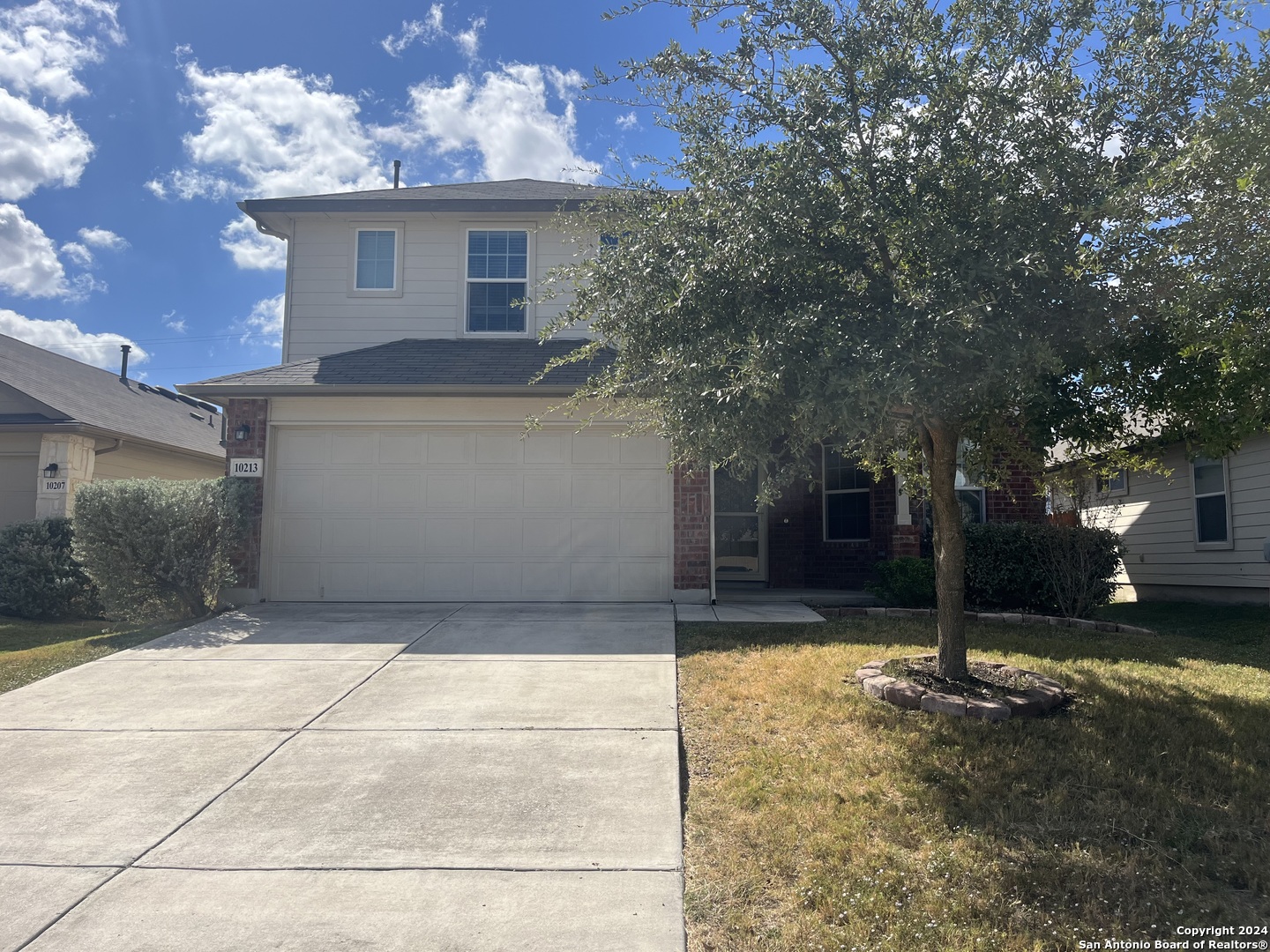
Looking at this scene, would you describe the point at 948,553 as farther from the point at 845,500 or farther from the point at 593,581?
the point at 845,500

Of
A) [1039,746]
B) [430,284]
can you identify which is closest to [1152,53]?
[1039,746]

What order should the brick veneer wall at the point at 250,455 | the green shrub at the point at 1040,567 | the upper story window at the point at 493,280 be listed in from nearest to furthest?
the green shrub at the point at 1040,567 → the brick veneer wall at the point at 250,455 → the upper story window at the point at 493,280

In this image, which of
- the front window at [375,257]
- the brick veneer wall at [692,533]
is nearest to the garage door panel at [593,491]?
the brick veneer wall at [692,533]

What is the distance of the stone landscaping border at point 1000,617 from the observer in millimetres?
9133

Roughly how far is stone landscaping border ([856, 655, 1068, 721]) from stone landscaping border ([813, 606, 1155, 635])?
3263 mm

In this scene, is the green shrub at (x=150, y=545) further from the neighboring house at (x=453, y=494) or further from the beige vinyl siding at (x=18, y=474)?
the beige vinyl siding at (x=18, y=474)

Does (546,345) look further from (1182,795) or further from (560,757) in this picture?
(1182,795)

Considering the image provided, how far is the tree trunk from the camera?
6062mm

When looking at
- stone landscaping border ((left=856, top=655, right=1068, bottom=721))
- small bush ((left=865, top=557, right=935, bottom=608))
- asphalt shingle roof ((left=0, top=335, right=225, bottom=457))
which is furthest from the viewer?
asphalt shingle roof ((left=0, top=335, right=225, bottom=457))

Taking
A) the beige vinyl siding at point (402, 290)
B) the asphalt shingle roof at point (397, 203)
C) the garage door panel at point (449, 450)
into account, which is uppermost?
the asphalt shingle roof at point (397, 203)

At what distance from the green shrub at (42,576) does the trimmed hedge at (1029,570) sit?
10.4m

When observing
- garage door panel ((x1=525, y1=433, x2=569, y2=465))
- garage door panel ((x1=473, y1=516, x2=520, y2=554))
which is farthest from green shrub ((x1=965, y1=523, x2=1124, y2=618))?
garage door panel ((x1=473, y1=516, x2=520, y2=554))

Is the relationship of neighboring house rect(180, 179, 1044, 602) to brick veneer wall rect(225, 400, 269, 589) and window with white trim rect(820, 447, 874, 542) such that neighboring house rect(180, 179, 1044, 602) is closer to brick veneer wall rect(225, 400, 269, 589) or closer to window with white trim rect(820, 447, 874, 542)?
brick veneer wall rect(225, 400, 269, 589)

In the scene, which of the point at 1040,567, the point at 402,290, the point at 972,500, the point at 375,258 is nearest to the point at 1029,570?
the point at 1040,567
